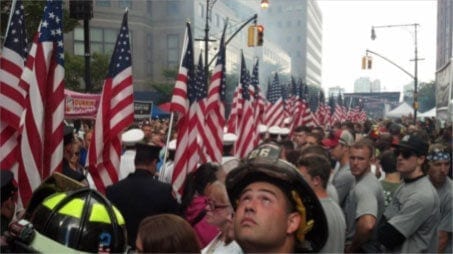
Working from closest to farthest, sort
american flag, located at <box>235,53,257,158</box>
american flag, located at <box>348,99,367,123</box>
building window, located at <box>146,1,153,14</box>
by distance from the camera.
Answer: american flag, located at <box>235,53,257,158</box> < american flag, located at <box>348,99,367,123</box> < building window, located at <box>146,1,153,14</box>

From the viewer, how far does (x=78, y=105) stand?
13695mm

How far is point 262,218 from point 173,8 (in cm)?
4776

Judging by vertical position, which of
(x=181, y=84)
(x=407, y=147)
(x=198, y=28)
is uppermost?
(x=198, y=28)

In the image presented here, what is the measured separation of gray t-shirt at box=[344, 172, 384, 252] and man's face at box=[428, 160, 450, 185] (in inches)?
25.9

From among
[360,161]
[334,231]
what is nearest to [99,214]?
[334,231]

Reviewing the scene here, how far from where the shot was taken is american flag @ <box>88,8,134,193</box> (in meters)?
5.57

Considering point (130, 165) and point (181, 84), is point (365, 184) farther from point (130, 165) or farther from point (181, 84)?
point (130, 165)

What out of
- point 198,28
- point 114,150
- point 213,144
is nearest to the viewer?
point 114,150

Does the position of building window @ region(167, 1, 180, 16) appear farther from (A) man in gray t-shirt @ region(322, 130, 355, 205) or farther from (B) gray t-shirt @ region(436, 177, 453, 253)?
(B) gray t-shirt @ region(436, 177, 453, 253)

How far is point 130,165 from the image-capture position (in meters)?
7.34

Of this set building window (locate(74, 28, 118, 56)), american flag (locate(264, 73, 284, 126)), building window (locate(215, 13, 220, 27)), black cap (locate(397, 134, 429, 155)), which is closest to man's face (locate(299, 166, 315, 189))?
black cap (locate(397, 134, 429, 155))

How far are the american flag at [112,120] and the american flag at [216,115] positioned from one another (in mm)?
2402

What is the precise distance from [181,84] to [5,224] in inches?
156

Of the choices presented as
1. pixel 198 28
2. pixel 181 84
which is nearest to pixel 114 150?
pixel 181 84
